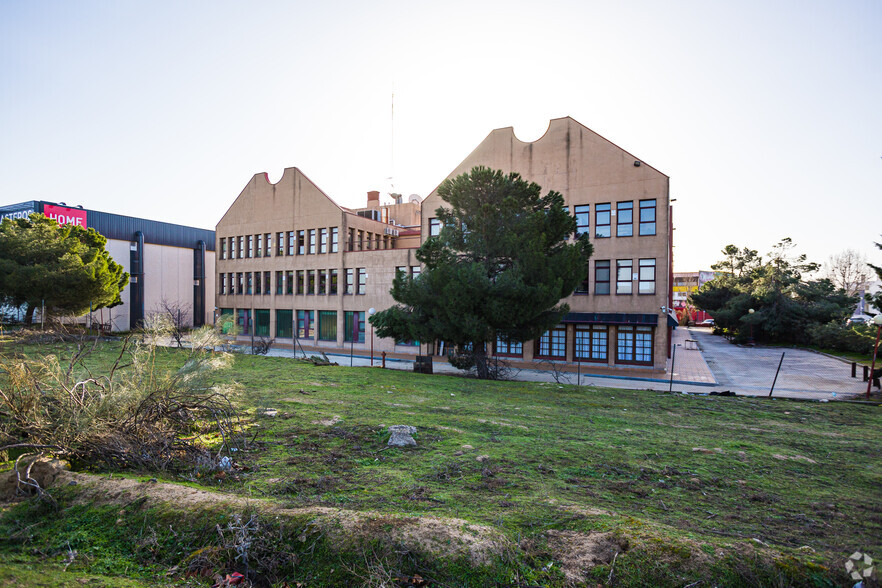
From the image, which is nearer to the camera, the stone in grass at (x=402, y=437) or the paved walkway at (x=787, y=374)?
the stone in grass at (x=402, y=437)

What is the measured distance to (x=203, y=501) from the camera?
4328 millimetres

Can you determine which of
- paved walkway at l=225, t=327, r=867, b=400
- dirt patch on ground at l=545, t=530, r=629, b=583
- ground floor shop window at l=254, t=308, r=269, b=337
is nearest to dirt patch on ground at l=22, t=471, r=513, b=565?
dirt patch on ground at l=545, t=530, r=629, b=583

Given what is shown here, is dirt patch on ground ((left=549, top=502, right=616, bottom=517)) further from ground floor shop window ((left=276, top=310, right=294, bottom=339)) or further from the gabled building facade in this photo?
ground floor shop window ((left=276, top=310, right=294, bottom=339))

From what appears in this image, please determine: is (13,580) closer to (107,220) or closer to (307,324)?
(307,324)

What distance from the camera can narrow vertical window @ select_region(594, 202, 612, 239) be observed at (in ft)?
88.4

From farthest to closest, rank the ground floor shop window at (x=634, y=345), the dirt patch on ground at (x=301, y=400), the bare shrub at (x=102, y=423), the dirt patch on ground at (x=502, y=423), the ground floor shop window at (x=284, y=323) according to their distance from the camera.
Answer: the ground floor shop window at (x=284, y=323), the ground floor shop window at (x=634, y=345), the dirt patch on ground at (x=301, y=400), the dirt patch on ground at (x=502, y=423), the bare shrub at (x=102, y=423)

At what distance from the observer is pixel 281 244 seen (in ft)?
127

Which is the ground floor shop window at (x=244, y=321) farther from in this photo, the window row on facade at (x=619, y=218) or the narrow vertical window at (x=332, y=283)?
the window row on facade at (x=619, y=218)

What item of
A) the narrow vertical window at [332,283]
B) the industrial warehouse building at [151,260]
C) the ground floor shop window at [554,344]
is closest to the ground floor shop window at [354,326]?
the narrow vertical window at [332,283]

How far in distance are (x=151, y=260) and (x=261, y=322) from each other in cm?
1417

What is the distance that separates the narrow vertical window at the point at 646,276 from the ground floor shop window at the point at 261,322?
1139 inches

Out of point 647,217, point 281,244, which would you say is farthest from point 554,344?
point 281,244

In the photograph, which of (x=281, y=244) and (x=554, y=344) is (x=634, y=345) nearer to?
(x=554, y=344)

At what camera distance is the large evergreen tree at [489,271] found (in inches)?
740
